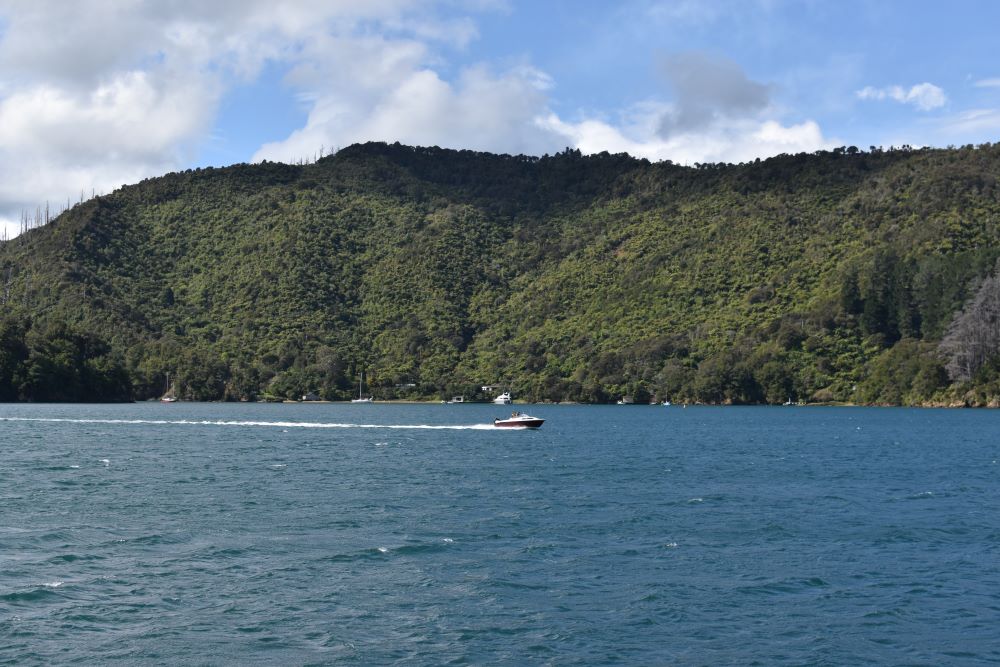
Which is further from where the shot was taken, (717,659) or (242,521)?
(242,521)

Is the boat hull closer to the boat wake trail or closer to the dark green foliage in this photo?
the boat wake trail

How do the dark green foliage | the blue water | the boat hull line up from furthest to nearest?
the dark green foliage < the boat hull < the blue water

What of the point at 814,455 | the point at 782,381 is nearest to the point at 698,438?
the point at 814,455

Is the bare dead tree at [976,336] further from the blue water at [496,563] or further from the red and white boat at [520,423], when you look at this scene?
the blue water at [496,563]

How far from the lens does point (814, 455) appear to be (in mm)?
76062

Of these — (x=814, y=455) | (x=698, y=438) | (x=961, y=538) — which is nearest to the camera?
(x=961, y=538)

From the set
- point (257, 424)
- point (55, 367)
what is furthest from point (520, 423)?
point (55, 367)

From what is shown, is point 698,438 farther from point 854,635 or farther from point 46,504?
point 854,635

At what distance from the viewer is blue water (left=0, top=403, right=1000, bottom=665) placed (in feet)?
77.6

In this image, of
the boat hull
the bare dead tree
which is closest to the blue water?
the boat hull

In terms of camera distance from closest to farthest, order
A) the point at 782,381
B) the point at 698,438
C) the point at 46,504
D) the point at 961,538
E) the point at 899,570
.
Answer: the point at 899,570 → the point at 961,538 → the point at 46,504 → the point at 698,438 → the point at 782,381

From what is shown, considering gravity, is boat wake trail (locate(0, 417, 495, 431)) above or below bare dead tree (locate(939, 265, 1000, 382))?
below

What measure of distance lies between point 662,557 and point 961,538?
12.4 metres

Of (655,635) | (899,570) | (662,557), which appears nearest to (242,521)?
(662,557)
